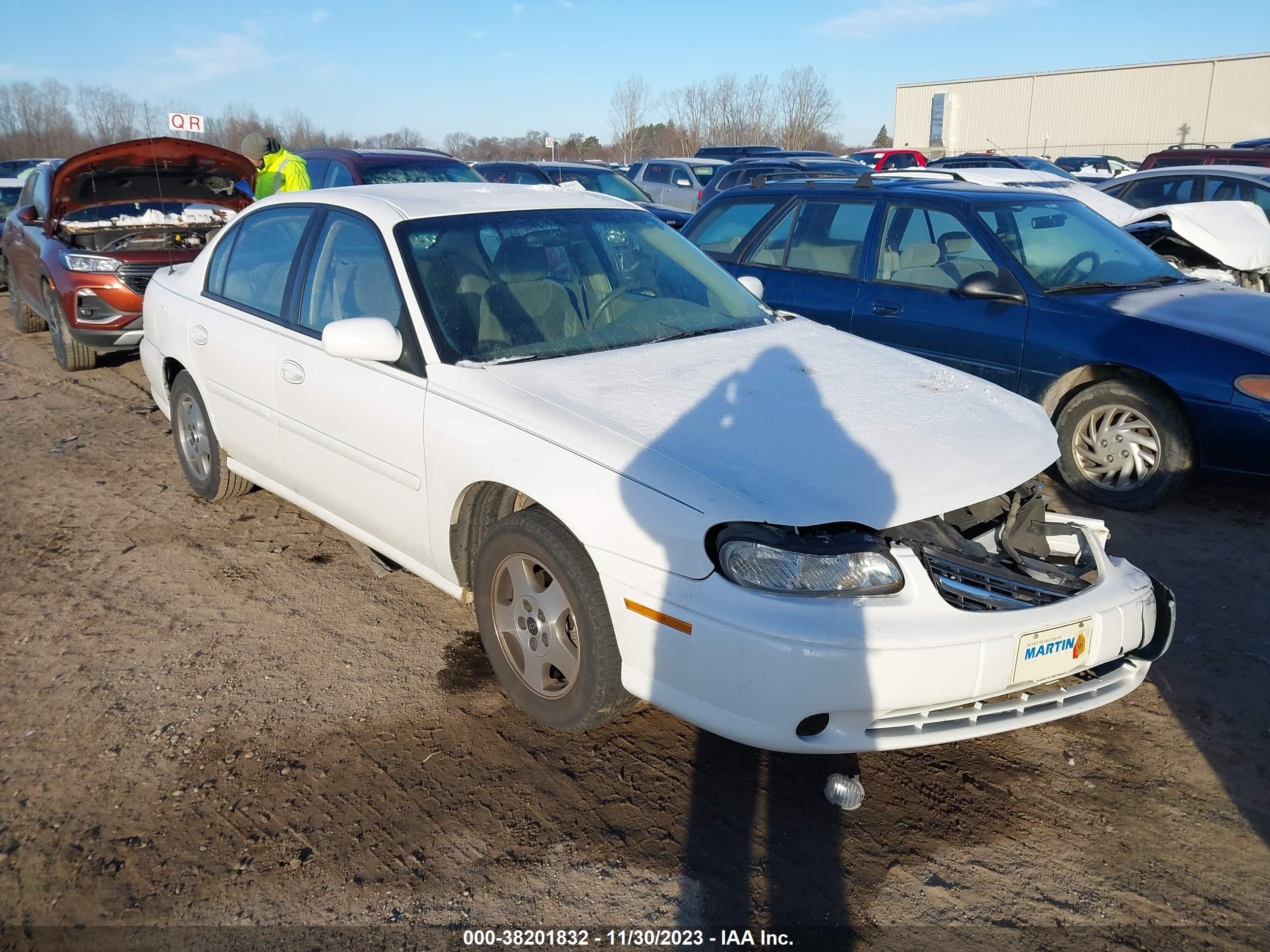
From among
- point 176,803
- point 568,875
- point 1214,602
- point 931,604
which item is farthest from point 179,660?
point 1214,602

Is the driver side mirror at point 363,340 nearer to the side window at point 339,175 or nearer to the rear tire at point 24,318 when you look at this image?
the side window at point 339,175

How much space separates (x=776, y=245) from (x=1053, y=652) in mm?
4443

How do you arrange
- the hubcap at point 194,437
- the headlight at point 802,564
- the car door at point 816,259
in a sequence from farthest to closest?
1. the car door at point 816,259
2. the hubcap at point 194,437
3. the headlight at point 802,564

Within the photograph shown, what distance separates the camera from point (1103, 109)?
47.1 meters

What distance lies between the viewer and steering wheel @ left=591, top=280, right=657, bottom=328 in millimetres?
3947

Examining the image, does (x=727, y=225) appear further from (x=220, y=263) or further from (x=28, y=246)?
(x=28, y=246)

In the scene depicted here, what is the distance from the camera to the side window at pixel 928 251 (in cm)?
591

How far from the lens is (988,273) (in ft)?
18.5

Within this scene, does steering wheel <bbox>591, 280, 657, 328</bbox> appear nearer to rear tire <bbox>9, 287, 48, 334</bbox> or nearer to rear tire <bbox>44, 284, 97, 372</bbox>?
rear tire <bbox>44, 284, 97, 372</bbox>

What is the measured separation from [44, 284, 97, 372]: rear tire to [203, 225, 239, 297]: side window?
4340 mm

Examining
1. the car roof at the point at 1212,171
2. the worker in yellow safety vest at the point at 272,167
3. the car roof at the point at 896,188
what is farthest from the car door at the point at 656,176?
the car roof at the point at 896,188

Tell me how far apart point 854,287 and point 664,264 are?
7.40ft

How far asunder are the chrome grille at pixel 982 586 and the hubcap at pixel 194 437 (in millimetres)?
3872

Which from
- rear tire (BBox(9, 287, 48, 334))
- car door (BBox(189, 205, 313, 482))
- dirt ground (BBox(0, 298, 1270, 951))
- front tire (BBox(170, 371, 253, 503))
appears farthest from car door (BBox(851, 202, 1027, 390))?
rear tire (BBox(9, 287, 48, 334))
